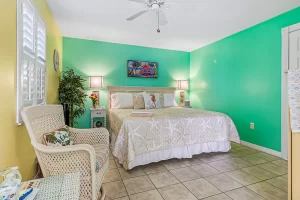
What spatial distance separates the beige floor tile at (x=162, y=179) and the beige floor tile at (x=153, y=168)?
89 millimetres

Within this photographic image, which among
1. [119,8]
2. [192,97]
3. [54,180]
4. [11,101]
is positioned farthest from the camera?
[192,97]

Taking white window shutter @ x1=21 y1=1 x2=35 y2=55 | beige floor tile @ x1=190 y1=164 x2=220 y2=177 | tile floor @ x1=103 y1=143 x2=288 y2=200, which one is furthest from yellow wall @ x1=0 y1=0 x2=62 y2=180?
beige floor tile @ x1=190 y1=164 x2=220 y2=177

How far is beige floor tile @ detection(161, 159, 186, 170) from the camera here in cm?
238

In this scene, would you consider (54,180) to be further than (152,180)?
No

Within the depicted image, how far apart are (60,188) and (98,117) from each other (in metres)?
2.99

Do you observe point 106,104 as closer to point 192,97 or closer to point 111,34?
point 111,34

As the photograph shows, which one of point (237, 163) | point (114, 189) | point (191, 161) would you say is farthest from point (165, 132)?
point (237, 163)

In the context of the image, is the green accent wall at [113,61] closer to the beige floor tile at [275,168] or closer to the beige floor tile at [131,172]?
the beige floor tile at [131,172]

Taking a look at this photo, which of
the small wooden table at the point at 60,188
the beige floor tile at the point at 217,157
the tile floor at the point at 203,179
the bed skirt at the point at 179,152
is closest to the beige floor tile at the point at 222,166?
the tile floor at the point at 203,179

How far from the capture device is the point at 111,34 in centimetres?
364

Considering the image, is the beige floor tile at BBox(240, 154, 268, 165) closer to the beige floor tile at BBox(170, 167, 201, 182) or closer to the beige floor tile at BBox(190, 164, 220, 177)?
the beige floor tile at BBox(190, 164, 220, 177)

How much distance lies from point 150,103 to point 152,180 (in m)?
1.94

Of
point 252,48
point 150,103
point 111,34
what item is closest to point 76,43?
point 111,34

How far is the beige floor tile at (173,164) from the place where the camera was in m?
2.38
